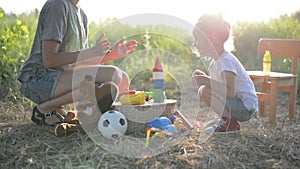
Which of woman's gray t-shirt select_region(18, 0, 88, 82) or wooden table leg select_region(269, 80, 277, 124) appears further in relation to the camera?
wooden table leg select_region(269, 80, 277, 124)

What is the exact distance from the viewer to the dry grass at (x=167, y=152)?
2678 mm

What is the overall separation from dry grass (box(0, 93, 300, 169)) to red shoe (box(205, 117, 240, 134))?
0.07 meters

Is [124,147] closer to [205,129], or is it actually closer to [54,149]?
[54,149]

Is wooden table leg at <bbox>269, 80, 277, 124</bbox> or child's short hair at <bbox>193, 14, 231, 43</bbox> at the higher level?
child's short hair at <bbox>193, 14, 231, 43</bbox>

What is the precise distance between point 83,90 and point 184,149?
90 cm

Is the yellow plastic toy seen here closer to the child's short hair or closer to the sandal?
the sandal

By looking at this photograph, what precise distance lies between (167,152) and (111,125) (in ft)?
1.61

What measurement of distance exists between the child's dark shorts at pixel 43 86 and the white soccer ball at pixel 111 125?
460 mm

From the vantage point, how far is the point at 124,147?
9.55 feet

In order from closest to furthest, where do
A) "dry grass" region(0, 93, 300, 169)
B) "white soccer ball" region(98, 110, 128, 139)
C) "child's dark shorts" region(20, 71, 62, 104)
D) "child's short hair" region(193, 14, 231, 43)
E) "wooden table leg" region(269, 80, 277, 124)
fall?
"dry grass" region(0, 93, 300, 169) < "white soccer ball" region(98, 110, 128, 139) < "child's dark shorts" region(20, 71, 62, 104) < "child's short hair" region(193, 14, 231, 43) < "wooden table leg" region(269, 80, 277, 124)

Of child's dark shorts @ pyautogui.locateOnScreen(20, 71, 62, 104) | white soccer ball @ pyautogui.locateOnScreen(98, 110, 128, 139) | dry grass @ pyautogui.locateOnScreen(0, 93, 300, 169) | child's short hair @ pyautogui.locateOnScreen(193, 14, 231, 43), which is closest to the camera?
dry grass @ pyautogui.locateOnScreen(0, 93, 300, 169)

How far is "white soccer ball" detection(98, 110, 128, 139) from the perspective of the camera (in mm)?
3107

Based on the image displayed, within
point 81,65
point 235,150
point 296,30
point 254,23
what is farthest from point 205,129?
point 254,23

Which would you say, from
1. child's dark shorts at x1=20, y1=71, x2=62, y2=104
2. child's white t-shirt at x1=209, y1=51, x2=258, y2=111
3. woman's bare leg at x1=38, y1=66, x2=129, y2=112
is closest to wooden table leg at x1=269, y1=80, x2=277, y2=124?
child's white t-shirt at x1=209, y1=51, x2=258, y2=111
